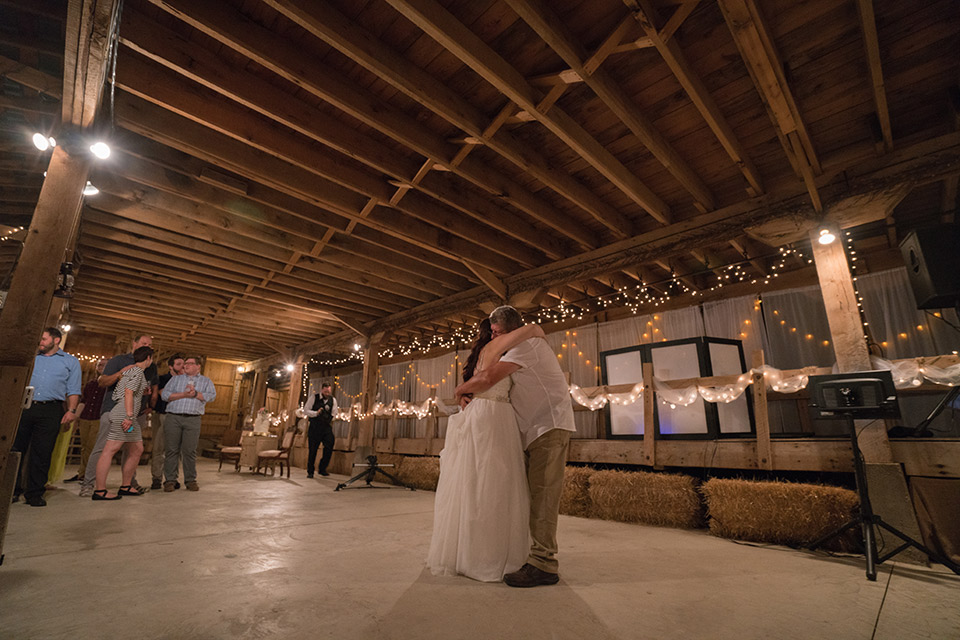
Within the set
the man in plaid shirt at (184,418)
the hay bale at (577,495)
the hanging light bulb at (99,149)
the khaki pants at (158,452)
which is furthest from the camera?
the khaki pants at (158,452)

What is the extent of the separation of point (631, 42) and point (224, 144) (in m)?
3.55

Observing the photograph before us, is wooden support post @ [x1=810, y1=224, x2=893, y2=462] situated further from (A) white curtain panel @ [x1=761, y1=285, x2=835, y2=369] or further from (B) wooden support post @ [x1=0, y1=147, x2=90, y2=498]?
(B) wooden support post @ [x1=0, y1=147, x2=90, y2=498]

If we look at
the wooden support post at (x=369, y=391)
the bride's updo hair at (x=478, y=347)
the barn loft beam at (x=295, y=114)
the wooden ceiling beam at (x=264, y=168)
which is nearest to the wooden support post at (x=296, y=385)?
the wooden support post at (x=369, y=391)

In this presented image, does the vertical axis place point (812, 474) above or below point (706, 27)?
below

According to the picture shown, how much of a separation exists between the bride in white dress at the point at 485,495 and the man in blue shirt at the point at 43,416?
4050mm

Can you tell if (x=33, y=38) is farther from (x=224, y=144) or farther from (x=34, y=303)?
(x=34, y=303)

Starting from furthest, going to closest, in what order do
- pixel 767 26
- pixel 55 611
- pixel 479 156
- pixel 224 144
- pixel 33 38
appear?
pixel 479 156, pixel 224 144, pixel 33 38, pixel 767 26, pixel 55 611

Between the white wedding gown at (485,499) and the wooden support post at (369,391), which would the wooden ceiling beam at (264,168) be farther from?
the wooden support post at (369,391)

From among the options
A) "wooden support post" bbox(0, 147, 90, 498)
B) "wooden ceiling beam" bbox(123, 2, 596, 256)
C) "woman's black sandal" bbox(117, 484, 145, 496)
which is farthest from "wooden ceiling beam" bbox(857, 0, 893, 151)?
"woman's black sandal" bbox(117, 484, 145, 496)

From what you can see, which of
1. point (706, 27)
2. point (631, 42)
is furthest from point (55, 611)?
point (706, 27)

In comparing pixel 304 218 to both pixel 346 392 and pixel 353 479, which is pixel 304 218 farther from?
pixel 346 392

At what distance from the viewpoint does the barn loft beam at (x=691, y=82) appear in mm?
2519

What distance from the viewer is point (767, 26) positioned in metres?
2.83

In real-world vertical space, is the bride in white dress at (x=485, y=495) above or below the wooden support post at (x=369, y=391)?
below
